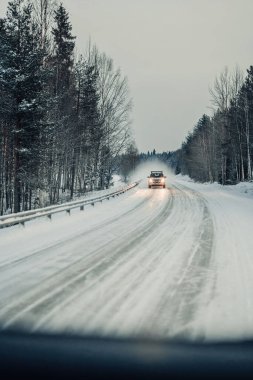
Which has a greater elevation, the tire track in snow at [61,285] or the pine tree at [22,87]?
the pine tree at [22,87]

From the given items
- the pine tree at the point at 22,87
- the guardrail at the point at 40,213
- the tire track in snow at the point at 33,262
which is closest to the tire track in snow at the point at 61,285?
the tire track in snow at the point at 33,262

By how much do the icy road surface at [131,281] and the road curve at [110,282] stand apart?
0.5 inches

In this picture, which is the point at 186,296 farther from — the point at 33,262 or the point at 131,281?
the point at 33,262

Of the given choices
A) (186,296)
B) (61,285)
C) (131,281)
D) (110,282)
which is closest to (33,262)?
(61,285)

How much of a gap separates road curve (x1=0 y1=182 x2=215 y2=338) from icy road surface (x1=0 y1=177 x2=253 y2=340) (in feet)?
0.04

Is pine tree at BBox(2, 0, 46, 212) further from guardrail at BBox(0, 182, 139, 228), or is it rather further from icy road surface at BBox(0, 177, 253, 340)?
icy road surface at BBox(0, 177, 253, 340)

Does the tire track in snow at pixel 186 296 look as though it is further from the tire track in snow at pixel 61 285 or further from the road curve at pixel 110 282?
the tire track in snow at pixel 61 285

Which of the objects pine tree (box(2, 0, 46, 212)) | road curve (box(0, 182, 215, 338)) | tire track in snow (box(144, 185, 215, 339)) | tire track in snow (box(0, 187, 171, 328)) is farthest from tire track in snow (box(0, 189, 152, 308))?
pine tree (box(2, 0, 46, 212))

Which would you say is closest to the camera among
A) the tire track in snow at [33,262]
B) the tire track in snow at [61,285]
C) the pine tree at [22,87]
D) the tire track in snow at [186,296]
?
the tire track in snow at [186,296]

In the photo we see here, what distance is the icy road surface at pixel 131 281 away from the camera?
4844 mm

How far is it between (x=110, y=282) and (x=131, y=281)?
37cm

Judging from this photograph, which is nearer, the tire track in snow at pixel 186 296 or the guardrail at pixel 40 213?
the tire track in snow at pixel 186 296

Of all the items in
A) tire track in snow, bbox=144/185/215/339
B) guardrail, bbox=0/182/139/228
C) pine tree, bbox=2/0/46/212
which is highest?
pine tree, bbox=2/0/46/212

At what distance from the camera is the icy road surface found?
484cm
